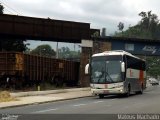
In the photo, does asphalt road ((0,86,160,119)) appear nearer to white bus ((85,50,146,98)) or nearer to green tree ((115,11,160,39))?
white bus ((85,50,146,98))

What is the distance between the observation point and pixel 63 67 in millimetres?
55531

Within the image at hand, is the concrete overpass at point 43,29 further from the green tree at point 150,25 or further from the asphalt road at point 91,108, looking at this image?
the green tree at point 150,25

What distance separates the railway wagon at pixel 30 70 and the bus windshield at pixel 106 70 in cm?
976

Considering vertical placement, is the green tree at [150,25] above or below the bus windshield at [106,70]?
above

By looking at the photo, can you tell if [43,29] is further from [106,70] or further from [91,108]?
[91,108]

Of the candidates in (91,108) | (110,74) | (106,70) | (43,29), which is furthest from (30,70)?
(91,108)

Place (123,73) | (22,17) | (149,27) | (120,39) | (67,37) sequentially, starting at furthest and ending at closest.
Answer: (149,27), (120,39), (67,37), (22,17), (123,73)

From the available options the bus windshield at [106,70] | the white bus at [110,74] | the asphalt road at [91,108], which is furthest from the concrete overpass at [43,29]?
the asphalt road at [91,108]

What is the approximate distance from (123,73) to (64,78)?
69.7 feet

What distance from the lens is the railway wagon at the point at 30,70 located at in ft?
144

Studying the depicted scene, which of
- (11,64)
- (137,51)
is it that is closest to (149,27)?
(137,51)

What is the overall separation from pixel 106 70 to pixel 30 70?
12391 millimetres

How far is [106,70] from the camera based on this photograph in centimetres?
3572

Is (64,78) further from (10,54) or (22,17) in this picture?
(10,54)
